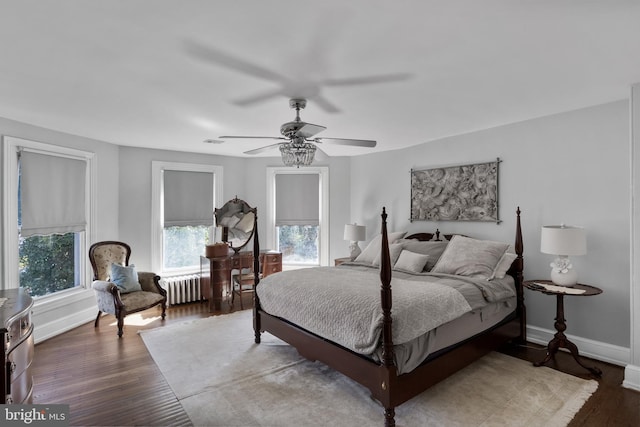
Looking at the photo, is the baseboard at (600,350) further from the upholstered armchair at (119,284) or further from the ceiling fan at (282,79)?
the upholstered armchair at (119,284)

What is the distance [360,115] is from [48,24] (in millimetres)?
2591

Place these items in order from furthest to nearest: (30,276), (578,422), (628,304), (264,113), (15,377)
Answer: (30,276) → (264,113) → (628,304) → (578,422) → (15,377)

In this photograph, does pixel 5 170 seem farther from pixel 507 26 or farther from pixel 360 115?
pixel 507 26

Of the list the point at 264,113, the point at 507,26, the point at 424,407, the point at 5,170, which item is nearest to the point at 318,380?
the point at 424,407

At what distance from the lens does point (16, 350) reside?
2.00 m

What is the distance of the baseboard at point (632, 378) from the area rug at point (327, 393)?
24cm

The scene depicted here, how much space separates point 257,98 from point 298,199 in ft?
10.9

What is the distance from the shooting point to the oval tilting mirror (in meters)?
5.82

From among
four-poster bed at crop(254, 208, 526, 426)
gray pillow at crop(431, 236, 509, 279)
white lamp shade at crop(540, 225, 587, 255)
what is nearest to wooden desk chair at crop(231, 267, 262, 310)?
four-poster bed at crop(254, 208, 526, 426)

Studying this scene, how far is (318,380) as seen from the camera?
295 cm

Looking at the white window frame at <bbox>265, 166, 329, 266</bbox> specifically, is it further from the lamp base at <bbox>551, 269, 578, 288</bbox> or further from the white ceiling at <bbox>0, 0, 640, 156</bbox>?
the lamp base at <bbox>551, 269, 578, 288</bbox>

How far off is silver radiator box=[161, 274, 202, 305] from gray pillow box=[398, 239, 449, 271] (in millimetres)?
3417

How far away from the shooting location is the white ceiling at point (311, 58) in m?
1.72

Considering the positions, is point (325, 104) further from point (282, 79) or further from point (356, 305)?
point (356, 305)
